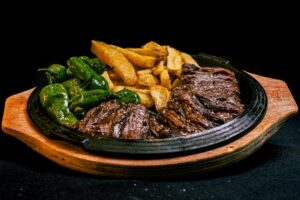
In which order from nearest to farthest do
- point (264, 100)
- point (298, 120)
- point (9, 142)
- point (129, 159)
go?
point (129, 159) < point (264, 100) < point (9, 142) < point (298, 120)

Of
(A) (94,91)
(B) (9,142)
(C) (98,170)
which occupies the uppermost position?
(A) (94,91)

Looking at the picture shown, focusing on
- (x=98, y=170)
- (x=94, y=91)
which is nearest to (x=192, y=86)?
(x=94, y=91)

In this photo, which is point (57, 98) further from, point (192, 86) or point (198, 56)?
point (198, 56)

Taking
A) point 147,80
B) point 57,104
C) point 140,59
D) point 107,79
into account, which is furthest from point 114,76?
point 57,104

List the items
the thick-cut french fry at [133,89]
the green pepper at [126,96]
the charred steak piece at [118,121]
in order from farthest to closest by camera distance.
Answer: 1. the thick-cut french fry at [133,89]
2. the green pepper at [126,96]
3. the charred steak piece at [118,121]

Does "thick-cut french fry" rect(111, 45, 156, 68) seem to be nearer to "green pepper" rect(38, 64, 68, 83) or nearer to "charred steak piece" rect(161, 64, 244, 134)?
"charred steak piece" rect(161, 64, 244, 134)

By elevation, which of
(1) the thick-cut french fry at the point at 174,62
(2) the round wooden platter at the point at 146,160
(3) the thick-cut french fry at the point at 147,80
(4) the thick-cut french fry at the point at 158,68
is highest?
(1) the thick-cut french fry at the point at 174,62

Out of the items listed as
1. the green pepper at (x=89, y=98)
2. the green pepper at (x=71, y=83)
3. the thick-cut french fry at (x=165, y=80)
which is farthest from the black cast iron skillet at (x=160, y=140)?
the thick-cut french fry at (x=165, y=80)

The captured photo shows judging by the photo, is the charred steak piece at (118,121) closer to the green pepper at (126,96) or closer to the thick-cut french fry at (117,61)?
the green pepper at (126,96)
